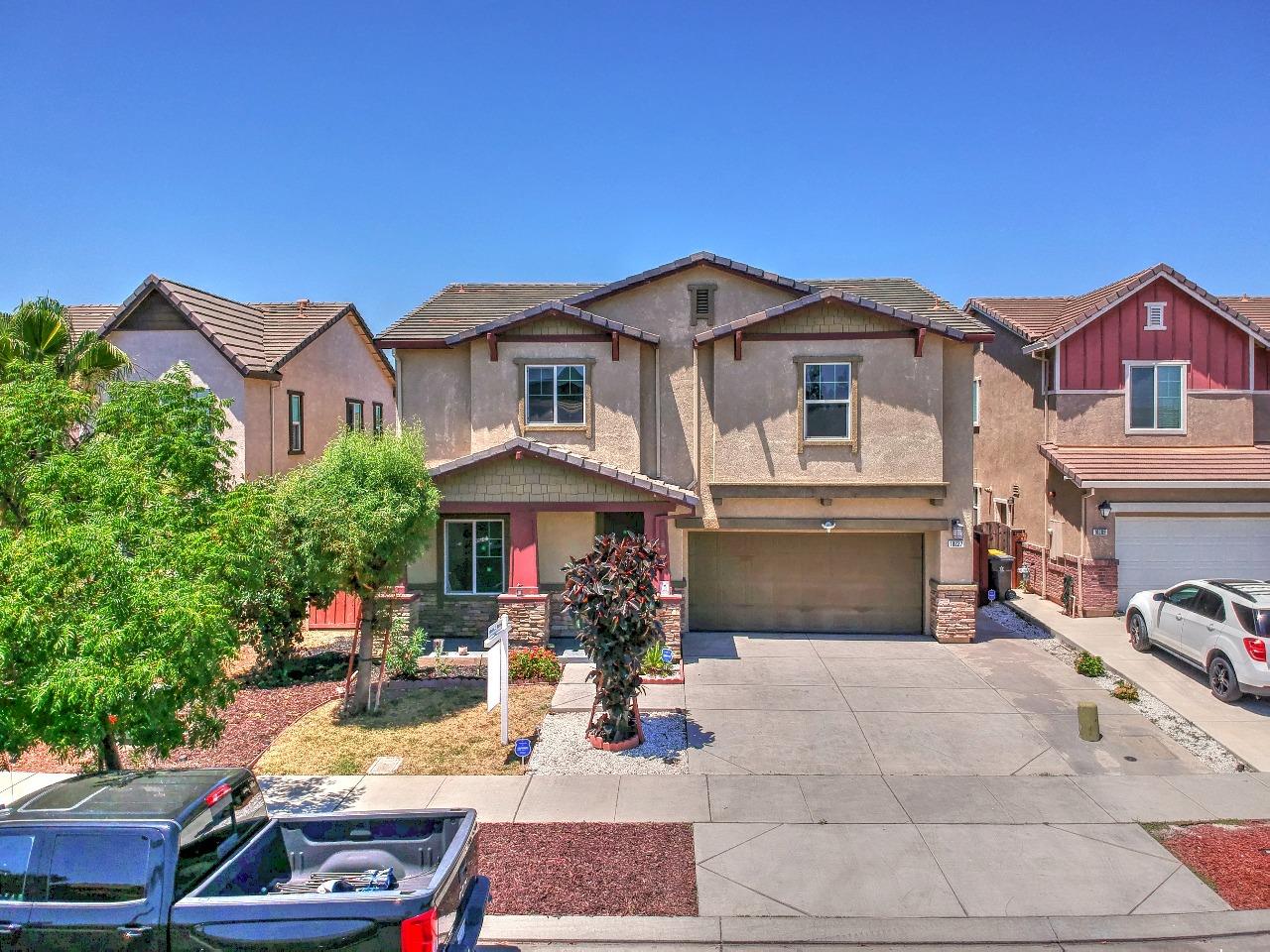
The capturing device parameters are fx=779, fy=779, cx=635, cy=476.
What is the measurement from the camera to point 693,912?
22.7 feet

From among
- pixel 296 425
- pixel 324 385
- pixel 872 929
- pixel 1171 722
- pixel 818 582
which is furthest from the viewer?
pixel 324 385

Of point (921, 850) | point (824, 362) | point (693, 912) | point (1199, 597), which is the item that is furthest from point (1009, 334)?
point (693, 912)

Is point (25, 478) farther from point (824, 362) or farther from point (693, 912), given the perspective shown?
point (824, 362)

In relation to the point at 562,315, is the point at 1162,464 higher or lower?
lower

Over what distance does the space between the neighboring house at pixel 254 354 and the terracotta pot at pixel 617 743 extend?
9.72m

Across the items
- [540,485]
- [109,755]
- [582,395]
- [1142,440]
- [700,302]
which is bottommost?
[109,755]

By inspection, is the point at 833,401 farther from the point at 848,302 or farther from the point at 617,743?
the point at 617,743

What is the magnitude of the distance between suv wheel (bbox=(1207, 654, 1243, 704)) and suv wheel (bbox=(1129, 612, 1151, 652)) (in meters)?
1.98

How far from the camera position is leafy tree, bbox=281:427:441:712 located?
11.3 m

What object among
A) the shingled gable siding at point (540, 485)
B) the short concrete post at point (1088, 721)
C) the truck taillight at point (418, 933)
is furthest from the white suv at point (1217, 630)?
the truck taillight at point (418, 933)

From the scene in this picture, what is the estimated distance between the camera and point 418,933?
4895 mm

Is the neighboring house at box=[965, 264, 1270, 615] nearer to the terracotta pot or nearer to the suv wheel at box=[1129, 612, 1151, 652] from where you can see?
the suv wheel at box=[1129, 612, 1151, 652]

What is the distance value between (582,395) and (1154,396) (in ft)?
44.5

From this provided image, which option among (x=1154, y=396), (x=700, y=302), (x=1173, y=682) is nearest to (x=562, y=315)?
(x=700, y=302)
